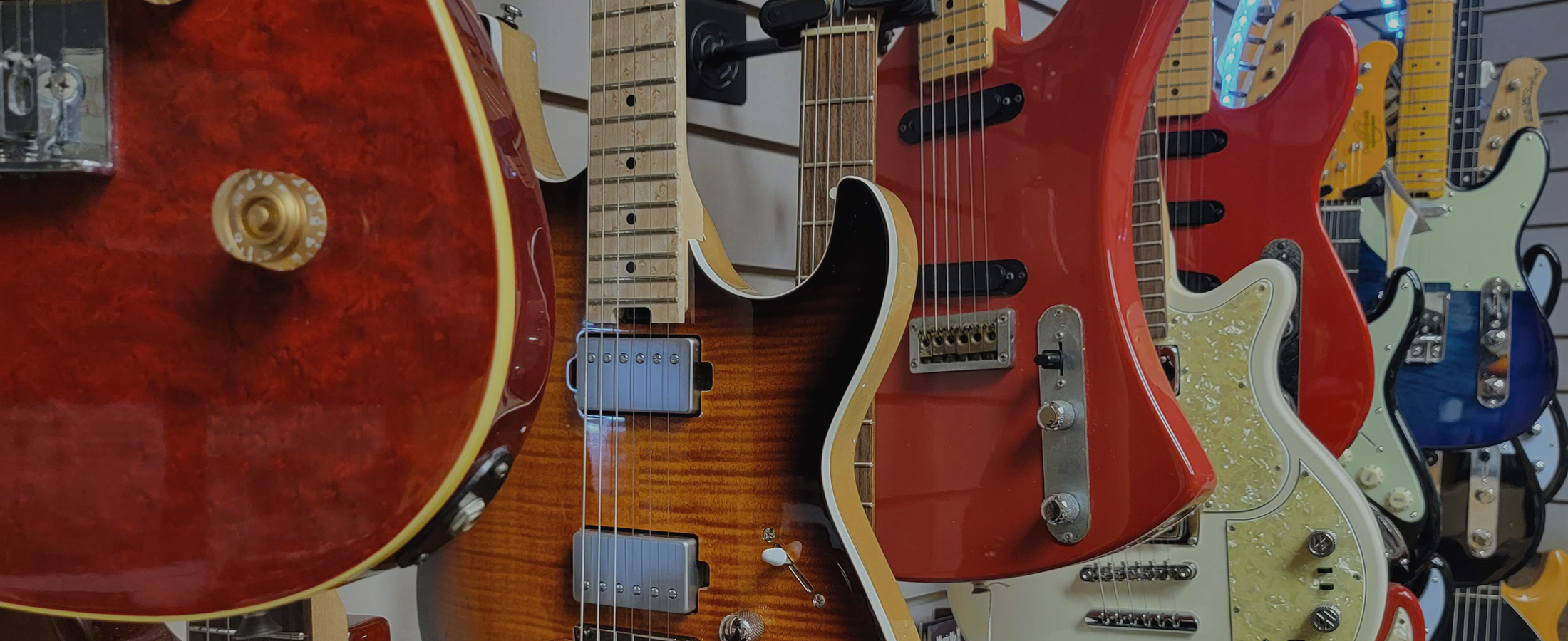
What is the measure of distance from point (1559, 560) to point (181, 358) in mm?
2548

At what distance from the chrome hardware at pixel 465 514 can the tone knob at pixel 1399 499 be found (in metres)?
1.69

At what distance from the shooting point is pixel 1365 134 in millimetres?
1913

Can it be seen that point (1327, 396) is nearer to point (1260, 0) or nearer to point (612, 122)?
point (1260, 0)

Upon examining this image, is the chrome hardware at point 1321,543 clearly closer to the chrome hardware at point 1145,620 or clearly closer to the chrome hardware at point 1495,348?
the chrome hardware at point 1145,620

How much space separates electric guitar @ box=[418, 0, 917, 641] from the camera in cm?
73

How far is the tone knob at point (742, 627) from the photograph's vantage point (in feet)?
2.44

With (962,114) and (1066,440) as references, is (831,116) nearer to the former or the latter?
(962,114)

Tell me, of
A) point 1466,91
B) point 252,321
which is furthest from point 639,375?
point 1466,91

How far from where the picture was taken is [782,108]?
150 cm

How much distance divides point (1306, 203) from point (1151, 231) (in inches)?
13.1

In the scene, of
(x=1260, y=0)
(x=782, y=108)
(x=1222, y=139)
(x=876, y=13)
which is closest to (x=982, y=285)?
(x=876, y=13)

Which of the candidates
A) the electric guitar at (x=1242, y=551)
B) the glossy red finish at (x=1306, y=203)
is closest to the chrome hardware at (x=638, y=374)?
the electric guitar at (x=1242, y=551)

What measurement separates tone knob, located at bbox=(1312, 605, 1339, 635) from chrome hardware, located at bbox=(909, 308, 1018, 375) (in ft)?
1.87

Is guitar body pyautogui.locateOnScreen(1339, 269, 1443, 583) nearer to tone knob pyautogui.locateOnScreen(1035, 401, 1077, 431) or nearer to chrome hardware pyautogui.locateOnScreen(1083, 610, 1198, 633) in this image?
chrome hardware pyautogui.locateOnScreen(1083, 610, 1198, 633)
